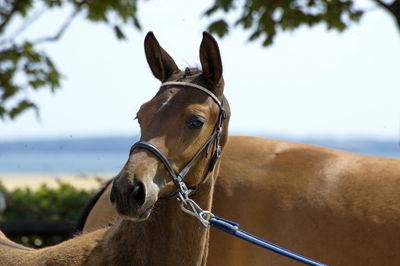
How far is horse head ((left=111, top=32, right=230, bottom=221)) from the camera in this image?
286cm

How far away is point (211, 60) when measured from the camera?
334 cm

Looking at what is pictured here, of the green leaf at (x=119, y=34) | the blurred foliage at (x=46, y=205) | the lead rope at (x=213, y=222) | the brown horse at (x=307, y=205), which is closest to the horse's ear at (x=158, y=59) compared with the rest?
the lead rope at (x=213, y=222)

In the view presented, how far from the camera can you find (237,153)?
499 centimetres

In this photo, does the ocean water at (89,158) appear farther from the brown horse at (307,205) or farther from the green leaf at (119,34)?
the brown horse at (307,205)

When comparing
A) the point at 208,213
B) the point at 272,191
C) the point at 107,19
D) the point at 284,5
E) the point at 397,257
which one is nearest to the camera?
the point at 208,213

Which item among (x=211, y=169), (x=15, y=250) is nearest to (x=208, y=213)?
(x=211, y=169)

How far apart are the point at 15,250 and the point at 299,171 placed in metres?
2.17

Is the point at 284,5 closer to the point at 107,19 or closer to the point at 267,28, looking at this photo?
the point at 267,28

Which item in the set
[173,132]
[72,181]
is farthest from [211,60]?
[72,181]

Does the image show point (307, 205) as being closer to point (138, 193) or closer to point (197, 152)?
point (197, 152)

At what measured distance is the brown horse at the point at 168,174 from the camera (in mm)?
3061

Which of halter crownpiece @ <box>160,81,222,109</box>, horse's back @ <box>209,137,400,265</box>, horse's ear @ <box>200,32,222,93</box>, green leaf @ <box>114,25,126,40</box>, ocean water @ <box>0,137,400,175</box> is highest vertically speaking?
green leaf @ <box>114,25,126,40</box>

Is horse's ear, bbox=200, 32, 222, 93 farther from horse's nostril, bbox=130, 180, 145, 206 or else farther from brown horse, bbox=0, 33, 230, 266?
horse's nostril, bbox=130, 180, 145, 206

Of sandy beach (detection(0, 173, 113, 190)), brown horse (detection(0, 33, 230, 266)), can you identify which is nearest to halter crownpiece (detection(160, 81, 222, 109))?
brown horse (detection(0, 33, 230, 266))
